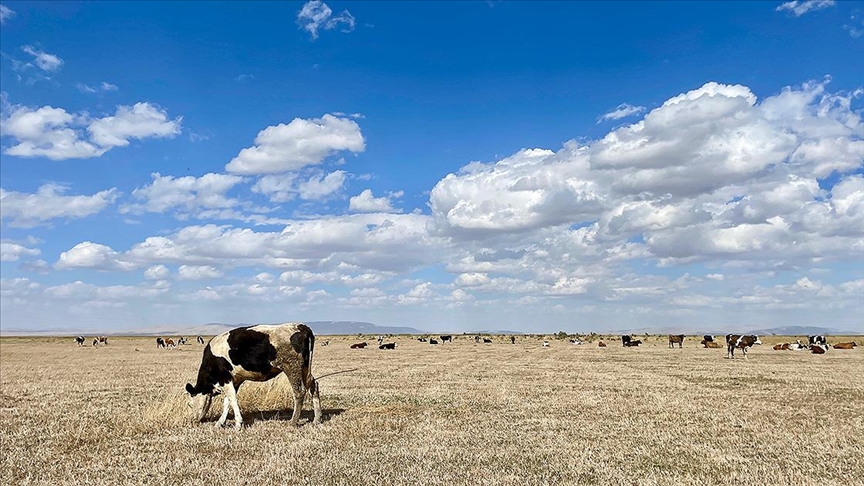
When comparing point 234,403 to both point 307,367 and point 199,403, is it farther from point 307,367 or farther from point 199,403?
point 307,367

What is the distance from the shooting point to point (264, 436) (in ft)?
47.8

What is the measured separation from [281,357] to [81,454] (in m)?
5.18

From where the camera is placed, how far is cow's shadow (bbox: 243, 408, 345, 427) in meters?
17.0

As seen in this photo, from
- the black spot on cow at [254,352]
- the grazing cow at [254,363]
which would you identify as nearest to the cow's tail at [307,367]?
the grazing cow at [254,363]

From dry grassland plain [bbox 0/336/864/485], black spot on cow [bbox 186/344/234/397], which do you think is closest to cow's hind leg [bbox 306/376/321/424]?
dry grassland plain [bbox 0/336/864/485]

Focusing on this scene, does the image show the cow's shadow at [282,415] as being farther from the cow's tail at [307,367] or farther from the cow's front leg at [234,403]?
the cow's tail at [307,367]

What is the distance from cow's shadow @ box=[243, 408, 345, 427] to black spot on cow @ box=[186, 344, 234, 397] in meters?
1.33

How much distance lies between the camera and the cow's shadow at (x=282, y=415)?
17031 mm

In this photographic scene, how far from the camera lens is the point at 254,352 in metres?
16.7

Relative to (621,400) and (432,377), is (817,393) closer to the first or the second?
(621,400)

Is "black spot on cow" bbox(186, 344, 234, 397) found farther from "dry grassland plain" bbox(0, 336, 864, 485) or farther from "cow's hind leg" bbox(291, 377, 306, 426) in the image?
"cow's hind leg" bbox(291, 377, 306, 426)

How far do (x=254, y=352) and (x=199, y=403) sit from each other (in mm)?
2183

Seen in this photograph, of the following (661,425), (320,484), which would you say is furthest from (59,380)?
(661,425)

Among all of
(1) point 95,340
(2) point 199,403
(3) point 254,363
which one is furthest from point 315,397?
(1) point 95,340
